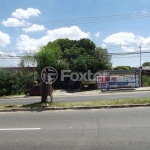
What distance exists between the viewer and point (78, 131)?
6602mm

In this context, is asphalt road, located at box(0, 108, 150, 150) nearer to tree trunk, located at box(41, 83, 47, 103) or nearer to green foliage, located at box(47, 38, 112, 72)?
tree trunk, located at box(41, 83, 47, 103)

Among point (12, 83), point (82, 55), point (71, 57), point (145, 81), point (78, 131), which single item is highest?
point (82, 55)

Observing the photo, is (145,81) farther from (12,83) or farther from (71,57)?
(12,83)

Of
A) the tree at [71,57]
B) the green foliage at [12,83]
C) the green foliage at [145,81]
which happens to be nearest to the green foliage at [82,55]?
the tree at [71,57]

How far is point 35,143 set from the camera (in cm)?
562

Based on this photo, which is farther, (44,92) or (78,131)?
(44,92)

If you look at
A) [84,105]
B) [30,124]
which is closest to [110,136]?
[30,124]

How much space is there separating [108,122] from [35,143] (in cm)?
296

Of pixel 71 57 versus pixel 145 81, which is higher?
pixel 71 57

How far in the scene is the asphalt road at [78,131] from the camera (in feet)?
17.5

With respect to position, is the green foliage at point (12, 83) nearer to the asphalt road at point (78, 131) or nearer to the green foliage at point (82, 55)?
the green foliage at point (82, 55)

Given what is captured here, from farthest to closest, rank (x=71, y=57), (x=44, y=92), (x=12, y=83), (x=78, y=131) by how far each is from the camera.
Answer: (x=71, y=57) → (x=12, y=83) → (x=44, y=92) → (x=78, y=131)

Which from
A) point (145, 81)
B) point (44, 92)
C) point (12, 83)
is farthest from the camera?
point (145, 81)

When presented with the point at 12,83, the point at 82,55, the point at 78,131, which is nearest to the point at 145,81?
the point at 82,55
